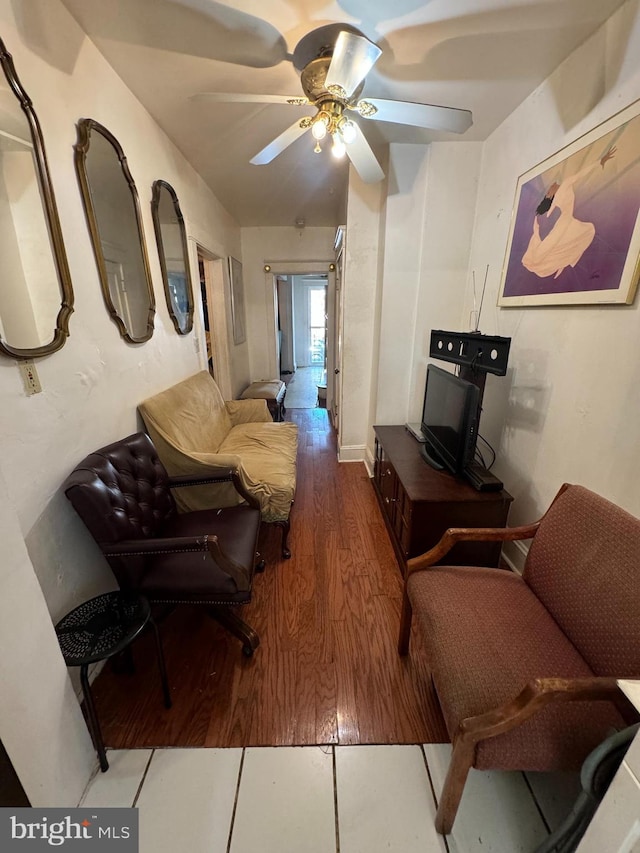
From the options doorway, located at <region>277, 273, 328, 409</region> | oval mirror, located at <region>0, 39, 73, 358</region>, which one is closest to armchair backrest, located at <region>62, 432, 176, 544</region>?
oval mirror, located at <region>0, 39, 73, 358</region>

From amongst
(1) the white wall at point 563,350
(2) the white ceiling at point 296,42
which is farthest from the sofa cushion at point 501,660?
(2) the white ceiling at point 296,42

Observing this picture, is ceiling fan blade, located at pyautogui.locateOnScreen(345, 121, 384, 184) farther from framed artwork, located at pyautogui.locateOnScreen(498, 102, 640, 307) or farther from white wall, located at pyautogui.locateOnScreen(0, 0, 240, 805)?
white wall, located at pyautogui.locateOnScreen(0, 0, 240, 805)

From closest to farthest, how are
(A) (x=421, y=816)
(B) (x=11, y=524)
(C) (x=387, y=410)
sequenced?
(B) (x=11, y=524) → (A) (x=421, y=816) → (C) (x=387, y=410)

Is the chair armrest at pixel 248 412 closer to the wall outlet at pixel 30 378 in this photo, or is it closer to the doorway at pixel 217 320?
the doorway at pixel 217 320

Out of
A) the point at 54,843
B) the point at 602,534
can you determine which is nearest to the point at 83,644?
the point at 54,843

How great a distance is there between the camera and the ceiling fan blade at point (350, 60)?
1.04 metres

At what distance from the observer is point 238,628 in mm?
1467

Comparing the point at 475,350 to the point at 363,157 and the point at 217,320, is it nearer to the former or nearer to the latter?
the point at 363,157

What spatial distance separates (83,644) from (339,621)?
1070mm

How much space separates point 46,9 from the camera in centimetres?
116

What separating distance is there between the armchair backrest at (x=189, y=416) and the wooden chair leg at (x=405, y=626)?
137cm

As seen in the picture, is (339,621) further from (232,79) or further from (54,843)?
(232,79)

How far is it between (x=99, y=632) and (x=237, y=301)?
12.3 ft

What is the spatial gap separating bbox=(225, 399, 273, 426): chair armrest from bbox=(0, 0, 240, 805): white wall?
1.28 m
